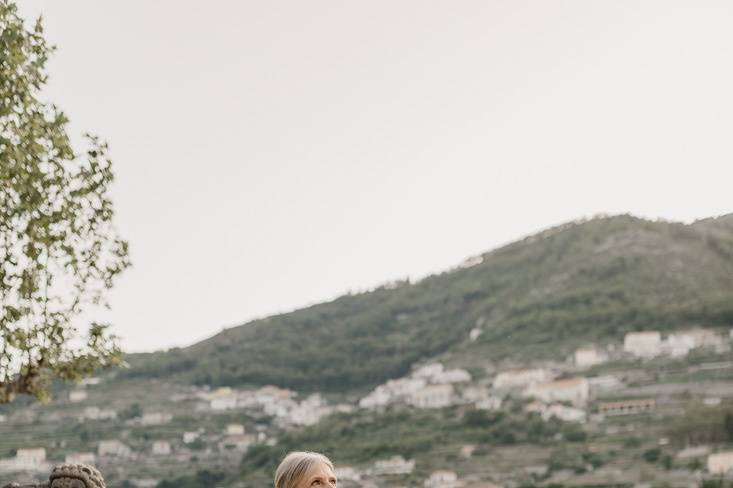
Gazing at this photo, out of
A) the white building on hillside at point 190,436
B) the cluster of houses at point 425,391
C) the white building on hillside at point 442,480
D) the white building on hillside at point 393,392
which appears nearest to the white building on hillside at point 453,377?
the cluster of houses at point 425,391

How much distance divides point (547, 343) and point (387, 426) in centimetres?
1730

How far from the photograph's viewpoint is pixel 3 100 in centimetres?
1080

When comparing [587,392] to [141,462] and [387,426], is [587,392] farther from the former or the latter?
[141,462]

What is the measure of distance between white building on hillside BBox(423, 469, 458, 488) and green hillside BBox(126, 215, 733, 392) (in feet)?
85.5

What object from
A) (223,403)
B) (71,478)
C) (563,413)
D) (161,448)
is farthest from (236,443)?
(71,478)

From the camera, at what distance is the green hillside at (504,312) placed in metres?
109

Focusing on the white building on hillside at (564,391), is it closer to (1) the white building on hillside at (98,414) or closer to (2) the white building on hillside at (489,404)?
(2) the white building on hillside at (489,404)

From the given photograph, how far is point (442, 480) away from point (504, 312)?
3789cm

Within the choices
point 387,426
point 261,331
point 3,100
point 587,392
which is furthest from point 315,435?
point 3,100

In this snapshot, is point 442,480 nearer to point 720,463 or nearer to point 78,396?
point 720,463

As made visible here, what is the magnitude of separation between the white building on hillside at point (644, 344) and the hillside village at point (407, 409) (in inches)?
3.2

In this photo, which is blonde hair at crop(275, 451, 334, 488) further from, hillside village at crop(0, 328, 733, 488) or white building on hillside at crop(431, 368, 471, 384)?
white building on hillside at crop(431, 368, 471, 384)

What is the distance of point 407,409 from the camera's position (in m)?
102

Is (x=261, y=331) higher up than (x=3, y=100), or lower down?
higher up
